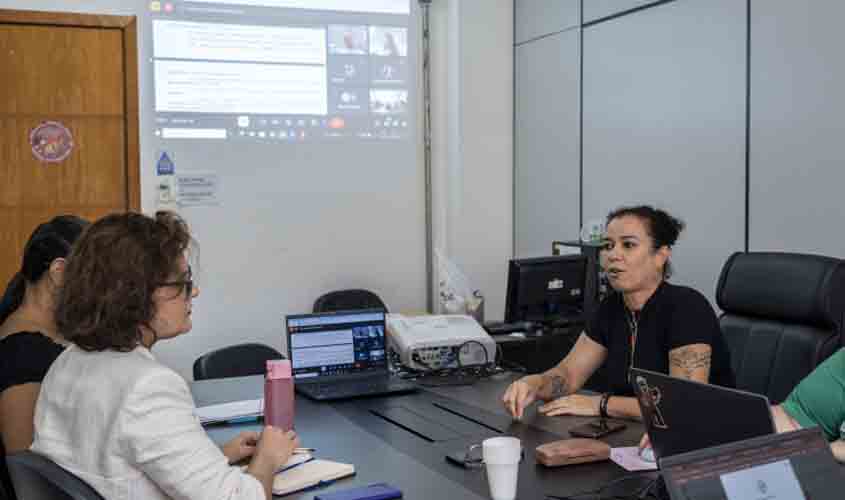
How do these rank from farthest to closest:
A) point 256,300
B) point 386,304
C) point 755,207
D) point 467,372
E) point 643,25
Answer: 1. point 386,304
2. point 256,300
3. point 643,25
4. point 755,207
5. point 467,372

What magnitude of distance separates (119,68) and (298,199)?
1.19 m

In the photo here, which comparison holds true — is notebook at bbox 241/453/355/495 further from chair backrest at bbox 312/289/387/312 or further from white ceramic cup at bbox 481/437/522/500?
chair backrest at bbox 312/289/387/312

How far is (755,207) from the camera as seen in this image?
12.5 feet

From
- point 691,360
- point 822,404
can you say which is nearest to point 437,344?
point 691,360

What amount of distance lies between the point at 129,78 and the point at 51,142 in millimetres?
526

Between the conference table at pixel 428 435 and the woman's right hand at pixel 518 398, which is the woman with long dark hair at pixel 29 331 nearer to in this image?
the conference table at pixel 428 435

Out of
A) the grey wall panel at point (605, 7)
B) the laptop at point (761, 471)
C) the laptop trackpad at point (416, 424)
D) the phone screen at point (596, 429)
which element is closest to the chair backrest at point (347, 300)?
the grey wall panel at point (605, 7)

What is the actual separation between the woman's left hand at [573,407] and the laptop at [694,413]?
0.64 metres

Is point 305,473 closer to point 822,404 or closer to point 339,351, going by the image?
point 339,351

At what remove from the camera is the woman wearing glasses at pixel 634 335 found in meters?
2.59

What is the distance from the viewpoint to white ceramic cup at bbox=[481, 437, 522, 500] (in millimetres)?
1724

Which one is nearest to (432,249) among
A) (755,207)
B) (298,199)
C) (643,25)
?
(298,199)

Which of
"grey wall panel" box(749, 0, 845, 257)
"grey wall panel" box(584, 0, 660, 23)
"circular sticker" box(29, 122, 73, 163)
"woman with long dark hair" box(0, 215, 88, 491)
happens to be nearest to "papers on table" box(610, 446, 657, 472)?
"woman with long dark hair" box(0, 215, 88, 491)

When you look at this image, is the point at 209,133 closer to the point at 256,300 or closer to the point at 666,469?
the point at 256,300
